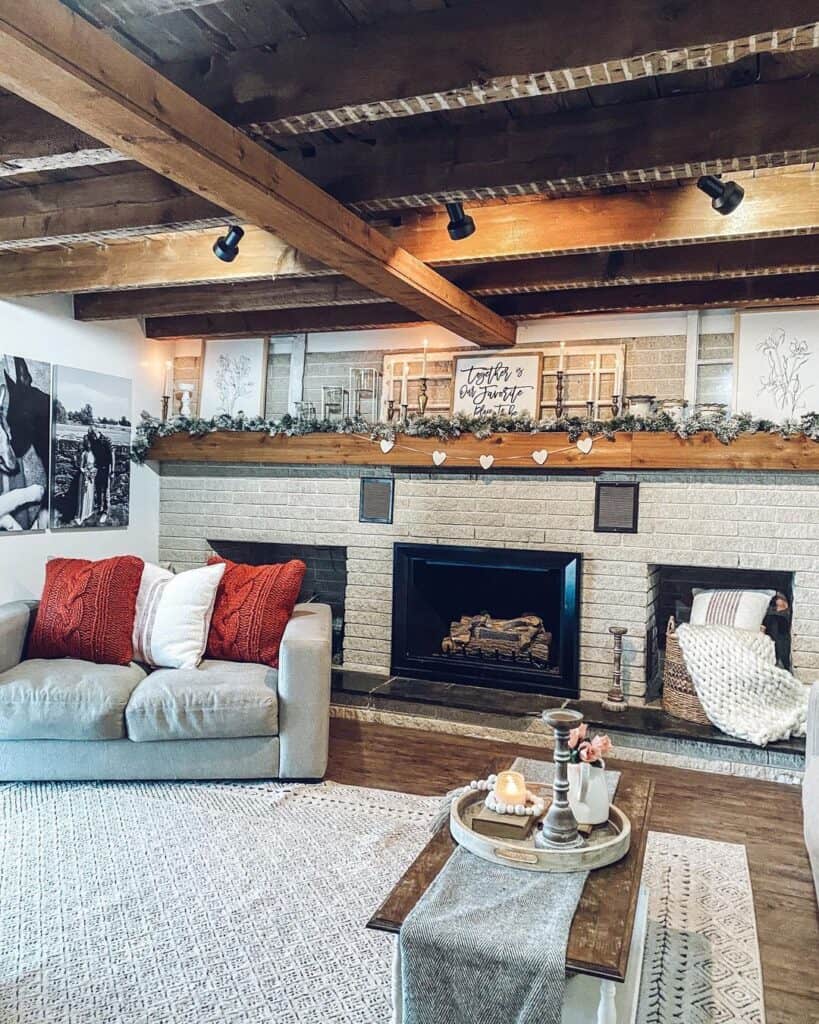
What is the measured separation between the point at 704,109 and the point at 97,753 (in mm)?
3263

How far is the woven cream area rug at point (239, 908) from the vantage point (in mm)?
2084

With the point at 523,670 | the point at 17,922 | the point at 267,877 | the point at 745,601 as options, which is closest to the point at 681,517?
the point at 745,601

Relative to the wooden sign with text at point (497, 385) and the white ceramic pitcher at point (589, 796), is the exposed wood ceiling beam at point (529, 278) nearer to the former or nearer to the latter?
the wooden sign with text at point (497, 385)

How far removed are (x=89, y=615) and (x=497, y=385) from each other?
2606 millimetres

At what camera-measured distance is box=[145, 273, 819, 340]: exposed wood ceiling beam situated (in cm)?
398

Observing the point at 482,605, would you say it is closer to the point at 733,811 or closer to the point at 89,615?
the point at 733,811

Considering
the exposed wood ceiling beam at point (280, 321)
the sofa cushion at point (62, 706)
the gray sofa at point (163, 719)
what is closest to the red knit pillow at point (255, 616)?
the gray sofa at point (163, 719)

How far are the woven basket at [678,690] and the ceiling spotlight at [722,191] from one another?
226 cm

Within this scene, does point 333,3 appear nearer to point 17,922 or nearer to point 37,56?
point 37,56

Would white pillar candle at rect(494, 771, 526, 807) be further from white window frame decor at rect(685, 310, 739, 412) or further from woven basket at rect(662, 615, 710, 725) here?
white window frame decor at rect(685, 310, 739, 412)

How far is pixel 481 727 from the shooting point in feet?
14.2

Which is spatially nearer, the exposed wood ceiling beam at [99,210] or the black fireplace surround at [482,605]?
the exposed wood ceiling beam at [99,210]

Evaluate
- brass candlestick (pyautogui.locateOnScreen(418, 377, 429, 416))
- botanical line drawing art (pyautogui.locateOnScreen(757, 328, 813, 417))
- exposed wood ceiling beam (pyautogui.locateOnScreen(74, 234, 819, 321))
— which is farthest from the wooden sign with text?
botanical line drawing art (pyautogui.locateOnScreen(757, 328, 813, 417))

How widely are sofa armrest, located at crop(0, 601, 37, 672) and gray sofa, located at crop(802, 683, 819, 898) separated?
3.15m
